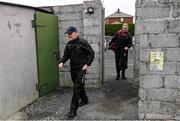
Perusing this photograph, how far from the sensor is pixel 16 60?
6.09 meters

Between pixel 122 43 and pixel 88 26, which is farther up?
pixel 88 26

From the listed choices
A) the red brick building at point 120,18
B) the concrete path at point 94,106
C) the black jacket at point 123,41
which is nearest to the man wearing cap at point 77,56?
the concrete path at point 94,106

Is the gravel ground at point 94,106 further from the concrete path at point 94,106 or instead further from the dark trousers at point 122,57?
the dark trousers at point 122,57

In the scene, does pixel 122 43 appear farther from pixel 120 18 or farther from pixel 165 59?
pixel 120 18

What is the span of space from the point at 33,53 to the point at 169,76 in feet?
11.0

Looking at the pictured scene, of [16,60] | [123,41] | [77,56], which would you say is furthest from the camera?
[123,41]

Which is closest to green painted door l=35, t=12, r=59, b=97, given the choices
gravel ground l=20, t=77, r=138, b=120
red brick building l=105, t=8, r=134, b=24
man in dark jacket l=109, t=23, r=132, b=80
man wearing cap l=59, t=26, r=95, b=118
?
gravel ground l=20, t=77, r=138, b=120

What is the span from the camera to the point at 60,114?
19.6ft

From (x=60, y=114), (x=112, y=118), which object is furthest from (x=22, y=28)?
(x=112, y=118)

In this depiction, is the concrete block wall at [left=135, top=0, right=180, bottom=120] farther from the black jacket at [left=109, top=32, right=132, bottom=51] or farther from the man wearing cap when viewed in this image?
the black jacket at [left=109, top=32, right=132, bottom=51]

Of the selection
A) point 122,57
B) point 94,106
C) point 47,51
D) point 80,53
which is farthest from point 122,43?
point 80,53

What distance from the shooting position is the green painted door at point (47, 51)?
7.05 metres

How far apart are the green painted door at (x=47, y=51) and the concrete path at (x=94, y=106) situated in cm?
33

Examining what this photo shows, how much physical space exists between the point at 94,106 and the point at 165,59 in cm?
215
